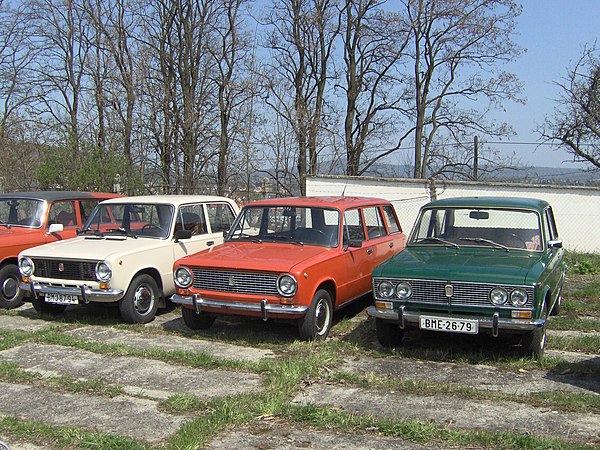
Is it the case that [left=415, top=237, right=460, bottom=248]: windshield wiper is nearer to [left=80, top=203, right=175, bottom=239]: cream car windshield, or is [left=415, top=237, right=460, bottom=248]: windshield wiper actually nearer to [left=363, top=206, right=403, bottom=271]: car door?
[left=363, top=206, right=403, bottom=271]: car door

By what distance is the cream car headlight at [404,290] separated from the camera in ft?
22.1

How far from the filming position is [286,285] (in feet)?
23.4

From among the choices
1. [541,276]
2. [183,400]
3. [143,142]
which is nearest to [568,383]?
[541,276]

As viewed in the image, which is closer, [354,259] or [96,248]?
[354,259]

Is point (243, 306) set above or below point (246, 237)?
below

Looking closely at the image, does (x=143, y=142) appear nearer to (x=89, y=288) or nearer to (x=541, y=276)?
(x=89, y=288)

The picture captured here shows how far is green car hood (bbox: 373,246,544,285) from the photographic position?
639 centimetres

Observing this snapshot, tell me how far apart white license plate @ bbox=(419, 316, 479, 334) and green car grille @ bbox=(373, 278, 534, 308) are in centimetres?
17

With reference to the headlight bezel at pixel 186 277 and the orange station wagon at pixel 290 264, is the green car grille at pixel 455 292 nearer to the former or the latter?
the orange station wagon at pixel 290 264

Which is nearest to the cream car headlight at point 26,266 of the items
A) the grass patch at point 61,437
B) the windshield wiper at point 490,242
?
the grass patch at point 61,437

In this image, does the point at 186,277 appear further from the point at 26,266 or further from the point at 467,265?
the point at 467,265

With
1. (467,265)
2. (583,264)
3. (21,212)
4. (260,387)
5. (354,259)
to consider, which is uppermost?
(21,212)

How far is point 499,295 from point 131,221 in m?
5.65

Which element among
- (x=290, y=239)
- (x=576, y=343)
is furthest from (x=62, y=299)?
(x=576, y=343)
